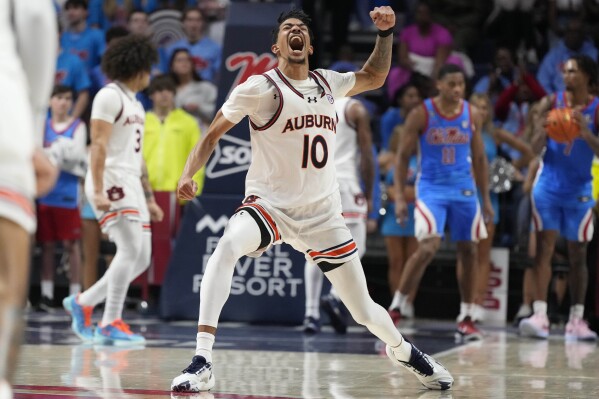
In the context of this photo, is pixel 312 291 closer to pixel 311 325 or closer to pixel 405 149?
pixel 311 325

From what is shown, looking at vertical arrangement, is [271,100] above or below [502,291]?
above

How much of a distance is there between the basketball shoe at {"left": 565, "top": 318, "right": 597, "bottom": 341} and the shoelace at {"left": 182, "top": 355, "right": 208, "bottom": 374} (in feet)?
16.9

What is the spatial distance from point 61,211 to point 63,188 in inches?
9.9

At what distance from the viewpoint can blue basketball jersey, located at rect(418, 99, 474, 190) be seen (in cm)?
1005

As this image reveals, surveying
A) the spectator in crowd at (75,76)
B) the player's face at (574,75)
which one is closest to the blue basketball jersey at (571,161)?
the player's face at (574,75)

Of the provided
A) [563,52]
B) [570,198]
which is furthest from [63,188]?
[563,52]

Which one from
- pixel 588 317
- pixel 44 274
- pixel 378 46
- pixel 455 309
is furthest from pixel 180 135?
pixel 378 46

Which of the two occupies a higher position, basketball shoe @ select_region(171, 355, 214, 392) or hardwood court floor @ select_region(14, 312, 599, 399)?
basketball shoe @ select_region(171, 355, 214, 392)

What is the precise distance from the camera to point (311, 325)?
397 inches

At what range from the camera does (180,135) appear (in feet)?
40.0

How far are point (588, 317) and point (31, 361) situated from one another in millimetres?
5969

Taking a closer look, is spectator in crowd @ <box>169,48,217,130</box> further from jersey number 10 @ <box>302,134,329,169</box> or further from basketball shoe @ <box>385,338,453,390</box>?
basketball shoe @ <box>385,338,453,390</box>

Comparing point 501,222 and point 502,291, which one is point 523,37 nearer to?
point 501,222

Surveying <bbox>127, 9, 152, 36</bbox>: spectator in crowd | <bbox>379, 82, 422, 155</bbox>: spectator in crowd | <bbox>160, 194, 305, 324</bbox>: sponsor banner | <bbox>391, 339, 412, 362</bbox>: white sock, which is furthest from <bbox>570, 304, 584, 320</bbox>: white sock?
<bbox>127, 9, 152, 36</bbox>: spectator in crowd
